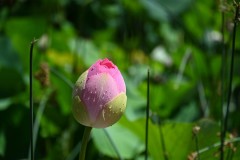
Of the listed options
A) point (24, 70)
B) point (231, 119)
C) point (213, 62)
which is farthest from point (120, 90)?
point (213, 62)

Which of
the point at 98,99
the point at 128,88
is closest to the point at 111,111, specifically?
the point at 98,99

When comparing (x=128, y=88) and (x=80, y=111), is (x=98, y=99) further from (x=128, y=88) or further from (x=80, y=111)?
(x=128, y=88)

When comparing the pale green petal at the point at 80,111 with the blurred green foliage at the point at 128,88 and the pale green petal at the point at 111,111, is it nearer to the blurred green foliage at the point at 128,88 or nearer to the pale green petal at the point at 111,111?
the pale green petal at the point at 111,111

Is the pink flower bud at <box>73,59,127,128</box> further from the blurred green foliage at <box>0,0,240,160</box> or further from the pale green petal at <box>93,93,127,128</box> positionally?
the blurred green foliage at <box>0,0,240,160</box>

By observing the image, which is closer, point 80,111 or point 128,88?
point 80,111

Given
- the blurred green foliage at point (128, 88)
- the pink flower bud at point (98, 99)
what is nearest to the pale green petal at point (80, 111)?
the pink flower bud at point (98, 99)

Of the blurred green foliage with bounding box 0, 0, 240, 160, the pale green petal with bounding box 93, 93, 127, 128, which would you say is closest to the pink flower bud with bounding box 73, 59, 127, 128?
the pale green petal with bounding box 93, 93, 127, 128
